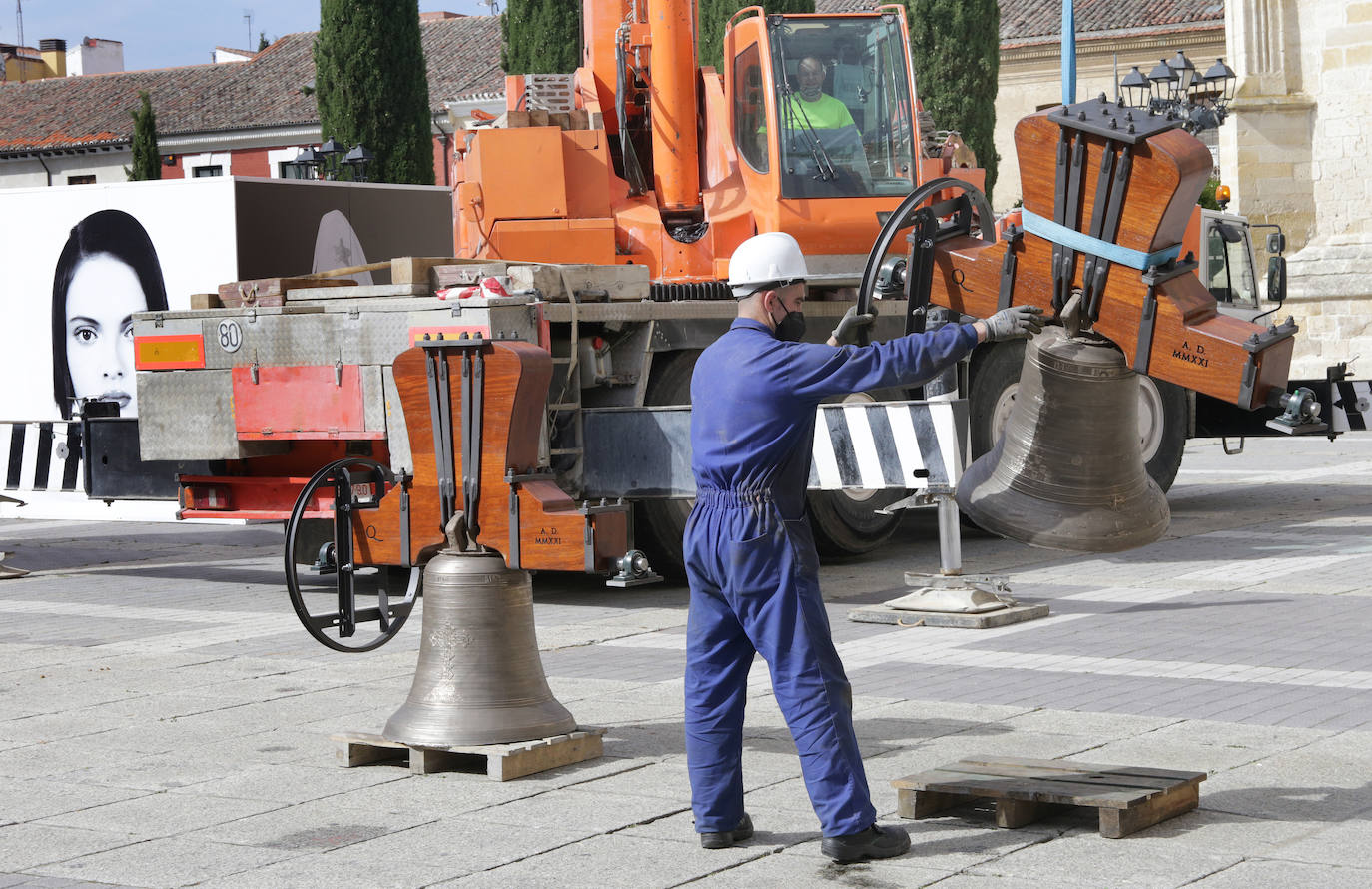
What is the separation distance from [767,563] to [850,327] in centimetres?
89

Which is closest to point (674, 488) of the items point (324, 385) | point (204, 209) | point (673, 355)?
point (673, 355)

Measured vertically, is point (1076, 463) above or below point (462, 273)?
below

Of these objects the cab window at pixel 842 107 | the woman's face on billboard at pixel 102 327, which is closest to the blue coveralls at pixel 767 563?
the cab window at pixel 842 107

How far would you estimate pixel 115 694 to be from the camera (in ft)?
28.2

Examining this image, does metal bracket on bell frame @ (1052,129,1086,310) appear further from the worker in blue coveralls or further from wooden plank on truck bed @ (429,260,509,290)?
wooden plank on truck bed @ (429,260,509,290)

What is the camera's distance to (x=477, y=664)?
704cm

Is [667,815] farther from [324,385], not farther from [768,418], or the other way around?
[324,385]

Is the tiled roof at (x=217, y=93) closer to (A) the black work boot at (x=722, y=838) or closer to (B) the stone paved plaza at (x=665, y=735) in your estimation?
(B) the stone paved plaza at (x=665, y=735)

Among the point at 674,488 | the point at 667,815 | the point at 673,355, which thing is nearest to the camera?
the point at 667,815

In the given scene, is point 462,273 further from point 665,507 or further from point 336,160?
point 336,160

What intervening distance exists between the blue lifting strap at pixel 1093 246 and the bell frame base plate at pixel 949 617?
15.2ft

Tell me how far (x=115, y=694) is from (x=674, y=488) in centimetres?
346

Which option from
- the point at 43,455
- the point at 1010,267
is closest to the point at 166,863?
the point at 1010,267

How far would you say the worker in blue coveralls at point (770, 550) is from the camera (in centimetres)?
562
